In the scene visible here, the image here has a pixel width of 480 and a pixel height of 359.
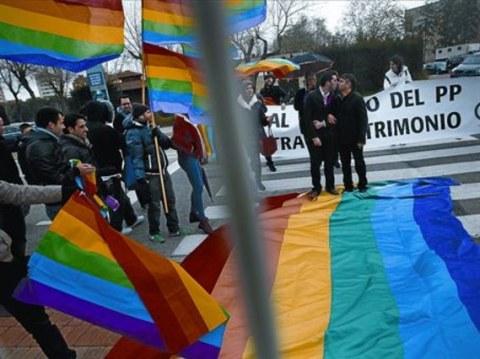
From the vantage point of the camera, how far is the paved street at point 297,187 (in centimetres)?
349

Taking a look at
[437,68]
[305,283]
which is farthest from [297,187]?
[437,68]

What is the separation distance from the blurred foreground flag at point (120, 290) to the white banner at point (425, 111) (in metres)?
7.39

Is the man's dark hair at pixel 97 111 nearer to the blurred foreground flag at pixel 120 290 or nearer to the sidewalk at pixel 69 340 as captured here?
the sidewalk at pixel 69 340

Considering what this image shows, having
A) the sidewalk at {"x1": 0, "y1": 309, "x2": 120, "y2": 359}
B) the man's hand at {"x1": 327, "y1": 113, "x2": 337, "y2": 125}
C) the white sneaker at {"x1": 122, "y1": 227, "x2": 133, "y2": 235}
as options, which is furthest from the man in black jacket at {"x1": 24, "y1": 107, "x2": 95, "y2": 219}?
the man's hand at {"x1": 327, "y1": 113, "x2": 337, "y2": 125}

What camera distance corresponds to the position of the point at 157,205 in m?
5.72

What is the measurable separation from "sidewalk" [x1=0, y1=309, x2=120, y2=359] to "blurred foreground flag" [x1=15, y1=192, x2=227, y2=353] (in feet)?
3.02

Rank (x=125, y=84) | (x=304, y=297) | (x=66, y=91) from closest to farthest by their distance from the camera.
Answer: (x=304, y=297) < (x=125, y=84) < (x=66, y=91)

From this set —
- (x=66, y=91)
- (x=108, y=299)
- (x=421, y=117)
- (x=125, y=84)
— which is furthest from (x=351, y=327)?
(x=66, y=91)

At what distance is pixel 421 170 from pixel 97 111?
4.91 meters

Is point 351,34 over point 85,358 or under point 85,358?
over

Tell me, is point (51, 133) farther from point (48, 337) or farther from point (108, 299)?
point (108, 299)

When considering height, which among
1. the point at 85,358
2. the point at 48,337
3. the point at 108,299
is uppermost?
the point at 108,299

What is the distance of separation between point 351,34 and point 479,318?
126 feet

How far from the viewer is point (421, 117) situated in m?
9.16
